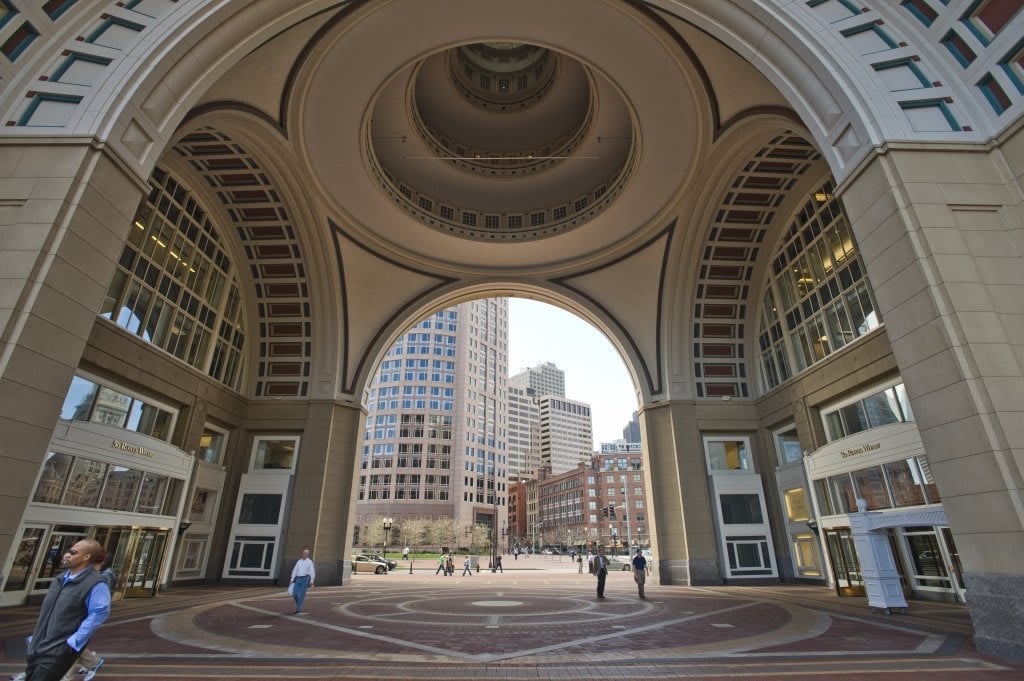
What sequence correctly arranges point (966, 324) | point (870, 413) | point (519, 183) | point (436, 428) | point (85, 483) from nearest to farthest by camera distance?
1. point (966, 324)
2. point (85, 483)
3. point (870, 413)
4. point (519, 183)
5. point (436, 428)

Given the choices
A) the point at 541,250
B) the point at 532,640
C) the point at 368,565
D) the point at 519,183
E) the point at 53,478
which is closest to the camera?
the point at 532,640

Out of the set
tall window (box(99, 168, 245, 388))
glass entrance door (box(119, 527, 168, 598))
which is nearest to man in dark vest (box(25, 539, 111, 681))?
tall window (box(99, 168, 245, 388))

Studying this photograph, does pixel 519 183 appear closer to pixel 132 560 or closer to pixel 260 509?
pixel 260 509

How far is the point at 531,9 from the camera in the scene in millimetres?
17859

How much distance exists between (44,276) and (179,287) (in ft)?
46.3

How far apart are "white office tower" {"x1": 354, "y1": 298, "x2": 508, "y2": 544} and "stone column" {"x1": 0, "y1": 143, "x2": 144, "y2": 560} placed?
7699 centimetres

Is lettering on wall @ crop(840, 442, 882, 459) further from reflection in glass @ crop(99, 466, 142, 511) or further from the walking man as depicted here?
reflection in glass @ crop(99, 466, 142, 511)

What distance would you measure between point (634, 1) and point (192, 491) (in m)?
26.1

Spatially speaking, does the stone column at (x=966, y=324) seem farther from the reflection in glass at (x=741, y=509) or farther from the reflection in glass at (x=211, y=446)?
the reflection in glass at (x=211, y=446)

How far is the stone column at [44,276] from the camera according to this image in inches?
329

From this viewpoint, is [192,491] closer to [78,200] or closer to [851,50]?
[78,200]

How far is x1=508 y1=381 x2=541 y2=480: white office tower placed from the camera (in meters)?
171

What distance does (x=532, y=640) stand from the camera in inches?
393

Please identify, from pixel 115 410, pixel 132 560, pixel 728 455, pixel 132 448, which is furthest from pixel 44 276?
pixel 728 455
